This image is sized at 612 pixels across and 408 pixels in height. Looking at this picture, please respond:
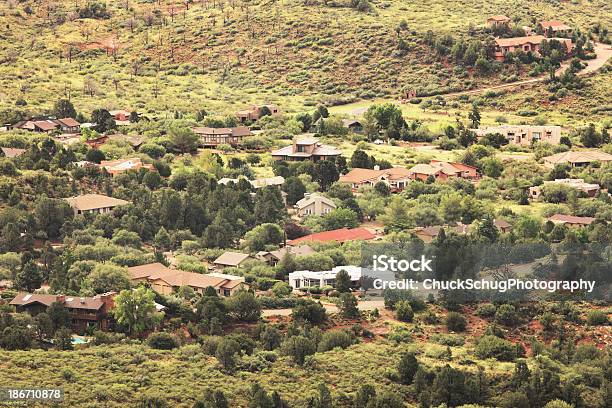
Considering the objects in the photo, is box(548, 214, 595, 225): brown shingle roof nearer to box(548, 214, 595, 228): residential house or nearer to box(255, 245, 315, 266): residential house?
box(548, 214, 595, 228): residential house

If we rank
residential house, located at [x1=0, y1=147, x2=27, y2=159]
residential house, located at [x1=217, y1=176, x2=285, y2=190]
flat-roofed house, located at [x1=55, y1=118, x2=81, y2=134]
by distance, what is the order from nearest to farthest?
residential house, located at [x1=217, y1=176, x2=285, y2=190]
residential house, located at [x1=0, y1=147, x2=27, y2=159]
flat-roofed house, located at [x1=55, y1=118, x2=81, y2=134]

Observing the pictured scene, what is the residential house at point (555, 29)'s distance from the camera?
102m

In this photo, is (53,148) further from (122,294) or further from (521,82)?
(521,82)

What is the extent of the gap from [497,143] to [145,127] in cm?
1795

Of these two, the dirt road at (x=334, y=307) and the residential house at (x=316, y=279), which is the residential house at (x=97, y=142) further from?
the dirt road at (x=334, y=307)

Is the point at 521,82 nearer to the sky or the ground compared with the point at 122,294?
nearer to the ground

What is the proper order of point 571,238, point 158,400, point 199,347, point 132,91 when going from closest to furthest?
point 158,400, point 199,347, point 571,238, point 132,91

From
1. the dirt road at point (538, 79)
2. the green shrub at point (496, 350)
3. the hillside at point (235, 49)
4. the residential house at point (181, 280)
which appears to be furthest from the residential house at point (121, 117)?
the green shrub at point (496, 350)

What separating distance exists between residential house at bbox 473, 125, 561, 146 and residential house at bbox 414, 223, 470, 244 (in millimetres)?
18995

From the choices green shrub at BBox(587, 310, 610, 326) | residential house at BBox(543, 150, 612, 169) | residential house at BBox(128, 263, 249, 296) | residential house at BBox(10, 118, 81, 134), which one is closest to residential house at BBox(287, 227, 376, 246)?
residential house at BBox(128, 263, 249, 296)

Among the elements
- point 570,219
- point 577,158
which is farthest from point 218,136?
point 570,219

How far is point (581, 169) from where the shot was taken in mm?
77812

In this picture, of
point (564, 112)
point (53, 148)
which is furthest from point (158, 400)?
point (564, 112)

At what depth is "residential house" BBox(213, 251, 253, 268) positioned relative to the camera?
60.2m
